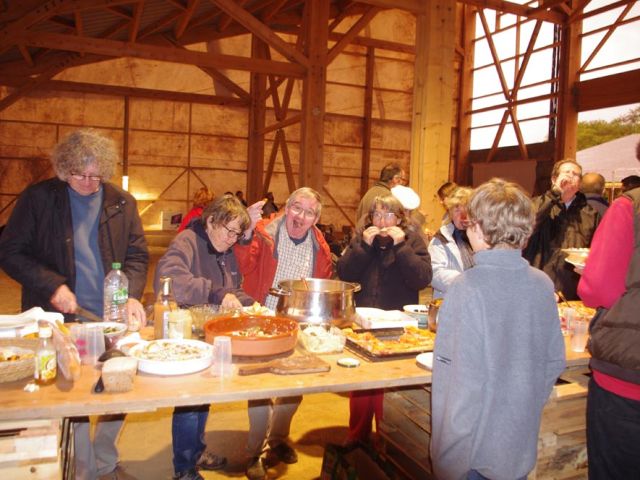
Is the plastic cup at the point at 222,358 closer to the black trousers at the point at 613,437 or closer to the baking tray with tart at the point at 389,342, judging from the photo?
the baking tray with tart at the point at 389,342

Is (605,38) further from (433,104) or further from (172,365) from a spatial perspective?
(172,365)

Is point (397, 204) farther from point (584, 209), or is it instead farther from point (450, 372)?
point (584, 209)

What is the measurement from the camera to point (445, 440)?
1.68m

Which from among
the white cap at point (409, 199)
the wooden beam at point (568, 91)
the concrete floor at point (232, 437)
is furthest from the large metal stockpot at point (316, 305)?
the wooden beam at point (568, 91)

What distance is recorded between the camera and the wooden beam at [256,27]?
6.64 metres

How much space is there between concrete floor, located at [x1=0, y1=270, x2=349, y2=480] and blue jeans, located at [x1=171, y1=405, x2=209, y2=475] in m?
0.35

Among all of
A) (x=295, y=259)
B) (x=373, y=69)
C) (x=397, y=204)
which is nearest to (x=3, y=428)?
(x=295, y=259)

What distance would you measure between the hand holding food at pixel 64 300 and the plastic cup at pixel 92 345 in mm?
498

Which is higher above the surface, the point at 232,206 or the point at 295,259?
the point at 232,206

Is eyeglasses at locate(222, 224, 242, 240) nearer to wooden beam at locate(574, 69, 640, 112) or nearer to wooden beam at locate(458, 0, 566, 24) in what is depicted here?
wooden beam at locate(458, 0, 566, 24)

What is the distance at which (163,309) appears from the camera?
221 cm

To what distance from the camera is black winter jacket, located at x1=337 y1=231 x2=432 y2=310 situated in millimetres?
2996

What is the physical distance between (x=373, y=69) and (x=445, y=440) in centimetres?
1478

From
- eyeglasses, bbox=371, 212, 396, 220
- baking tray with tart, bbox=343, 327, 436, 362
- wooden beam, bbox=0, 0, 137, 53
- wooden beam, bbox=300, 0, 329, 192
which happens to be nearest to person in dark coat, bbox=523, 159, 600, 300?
eyeglasses, bbox=371, 212, 396, 220
